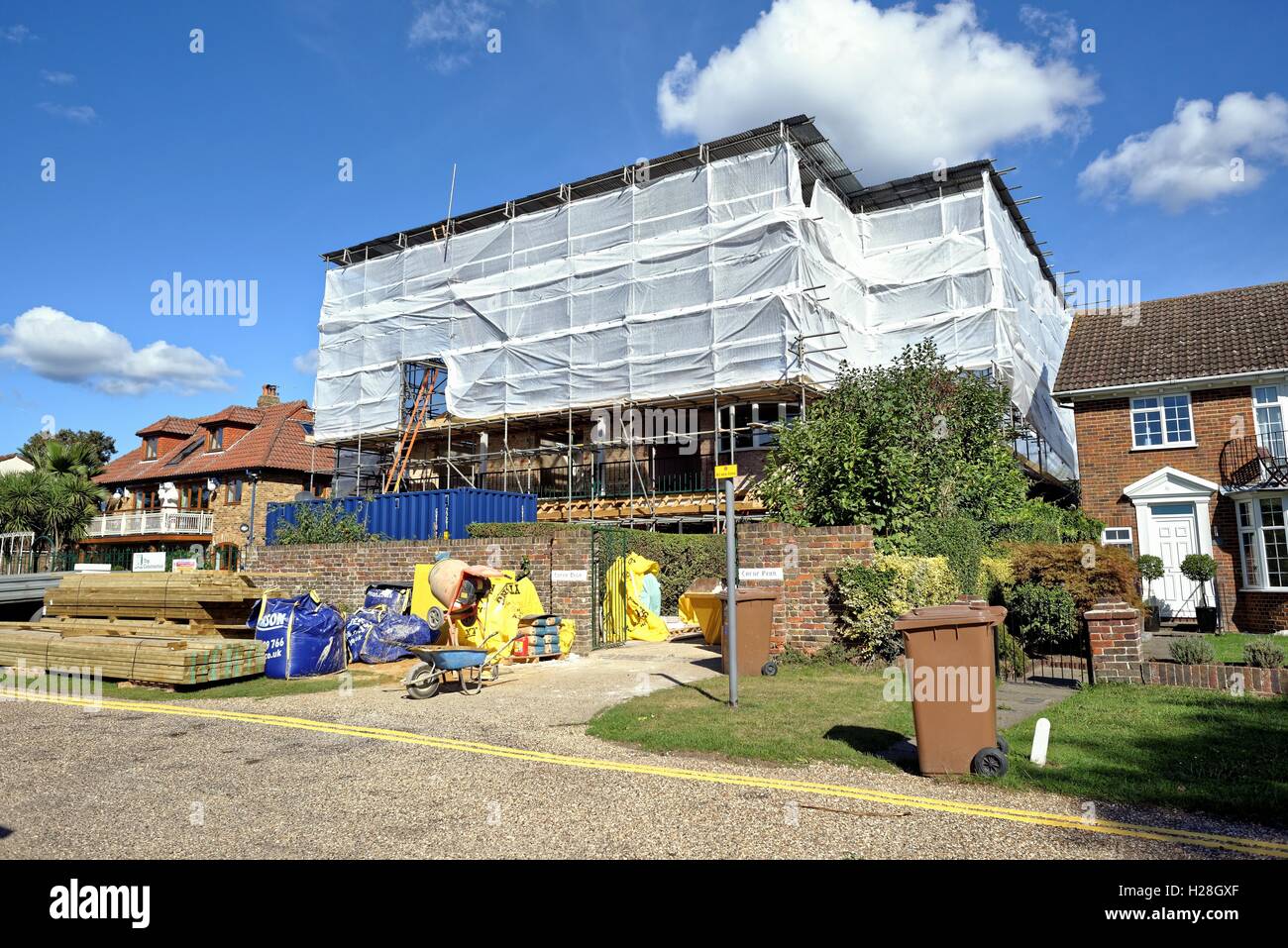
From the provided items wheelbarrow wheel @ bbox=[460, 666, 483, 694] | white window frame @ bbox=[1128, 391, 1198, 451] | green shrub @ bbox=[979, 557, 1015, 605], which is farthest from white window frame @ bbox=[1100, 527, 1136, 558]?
wheelbarrow wheel @ bbox=[460, 666, 483, 694]

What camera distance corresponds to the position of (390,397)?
3228cm

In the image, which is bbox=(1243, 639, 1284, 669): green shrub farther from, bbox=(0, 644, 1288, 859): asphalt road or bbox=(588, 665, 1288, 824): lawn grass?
bbox=(0, 644, 1288, 859): asphalt road

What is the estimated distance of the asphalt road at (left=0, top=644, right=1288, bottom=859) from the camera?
4.56m

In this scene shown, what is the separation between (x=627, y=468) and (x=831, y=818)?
2398 cm

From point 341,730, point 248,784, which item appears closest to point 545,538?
point 341,730

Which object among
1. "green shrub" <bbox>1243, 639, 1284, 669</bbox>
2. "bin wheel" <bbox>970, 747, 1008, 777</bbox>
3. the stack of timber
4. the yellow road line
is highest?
the stack of timber

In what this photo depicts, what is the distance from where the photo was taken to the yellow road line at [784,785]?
4.57 meters

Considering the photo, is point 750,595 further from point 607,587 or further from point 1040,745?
point 1040,745

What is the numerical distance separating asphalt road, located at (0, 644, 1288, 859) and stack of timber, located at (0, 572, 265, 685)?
2567 millimetres

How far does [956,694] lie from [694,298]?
2147 centimetres

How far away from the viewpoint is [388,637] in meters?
12.8

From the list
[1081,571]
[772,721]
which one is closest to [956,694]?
[772,721]

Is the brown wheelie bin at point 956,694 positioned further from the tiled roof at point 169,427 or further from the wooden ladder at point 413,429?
the tiled roof at point 169,427

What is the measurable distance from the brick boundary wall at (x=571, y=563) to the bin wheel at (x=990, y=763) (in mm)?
5520
